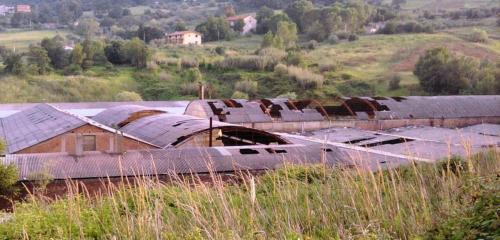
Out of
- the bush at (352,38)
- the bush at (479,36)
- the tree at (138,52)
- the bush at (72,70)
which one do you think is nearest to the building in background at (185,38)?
the tree at (138,52)

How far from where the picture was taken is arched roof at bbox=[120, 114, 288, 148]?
22.2 metres

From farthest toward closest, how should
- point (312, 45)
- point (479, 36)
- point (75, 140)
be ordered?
point (312, 45) < point (479, 36) < point (75, 140)

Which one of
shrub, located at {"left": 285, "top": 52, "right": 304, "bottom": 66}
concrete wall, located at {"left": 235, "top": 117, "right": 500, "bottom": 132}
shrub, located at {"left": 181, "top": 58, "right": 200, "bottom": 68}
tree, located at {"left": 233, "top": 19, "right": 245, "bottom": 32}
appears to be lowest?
concrete wall, located at {"left": 235, "top": 117, "right": 500, "bottom": 132}

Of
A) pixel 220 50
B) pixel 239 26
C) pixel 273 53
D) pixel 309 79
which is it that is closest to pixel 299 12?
pixel 239 26

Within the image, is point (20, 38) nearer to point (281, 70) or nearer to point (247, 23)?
point (247, 23)

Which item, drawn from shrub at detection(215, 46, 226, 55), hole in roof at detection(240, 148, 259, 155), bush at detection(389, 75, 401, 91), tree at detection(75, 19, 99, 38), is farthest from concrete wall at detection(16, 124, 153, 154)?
tree at detection(75, 19, 99, 38)

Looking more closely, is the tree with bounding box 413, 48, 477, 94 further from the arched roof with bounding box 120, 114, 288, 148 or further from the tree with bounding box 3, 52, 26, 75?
the tree with bounding box 3, 52, 26, 75

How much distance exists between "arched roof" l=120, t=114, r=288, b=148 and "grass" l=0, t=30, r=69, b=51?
54.9m

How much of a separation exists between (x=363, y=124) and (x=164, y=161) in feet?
55.1

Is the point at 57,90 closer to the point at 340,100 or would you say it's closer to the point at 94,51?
the point at 94,51

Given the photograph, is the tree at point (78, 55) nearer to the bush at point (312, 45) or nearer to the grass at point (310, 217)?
the bush at point (312, 45)

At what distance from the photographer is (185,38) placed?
82.2 m

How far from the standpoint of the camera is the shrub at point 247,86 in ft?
178

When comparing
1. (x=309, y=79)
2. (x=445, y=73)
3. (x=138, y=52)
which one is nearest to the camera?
(x=445, y=73)
